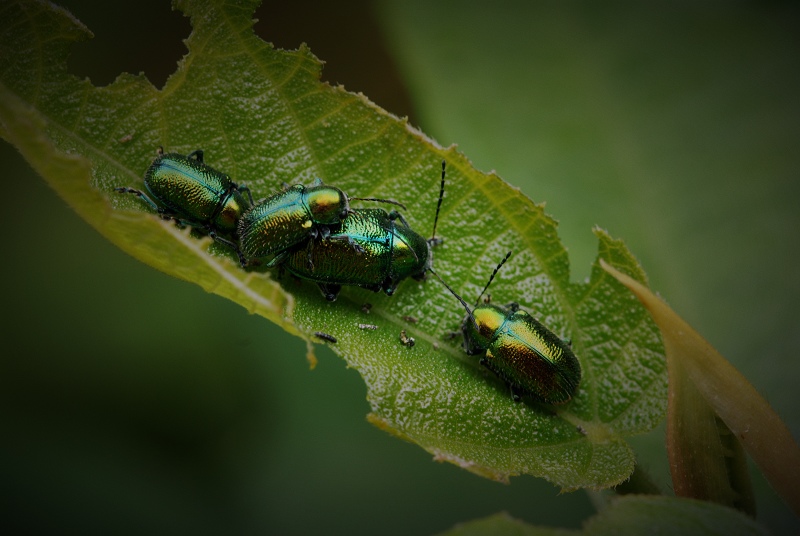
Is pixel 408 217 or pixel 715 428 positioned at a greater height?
pixel 408 217

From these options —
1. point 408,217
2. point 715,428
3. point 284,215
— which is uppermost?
point 408,217

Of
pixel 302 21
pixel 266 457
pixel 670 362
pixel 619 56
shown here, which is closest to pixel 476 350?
pixel 670 362

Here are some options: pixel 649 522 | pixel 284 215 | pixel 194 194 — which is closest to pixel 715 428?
pixel 649 522

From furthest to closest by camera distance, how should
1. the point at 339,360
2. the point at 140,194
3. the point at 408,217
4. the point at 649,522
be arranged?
the point at 339,360 < the point at 408,217 < the point at 140,194 < the point at 649,522

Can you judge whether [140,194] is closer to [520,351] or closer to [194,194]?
[194,194]

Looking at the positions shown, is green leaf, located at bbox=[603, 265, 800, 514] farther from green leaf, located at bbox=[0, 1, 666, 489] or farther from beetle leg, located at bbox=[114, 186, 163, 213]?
beetle leg, located at bbox=[114, 186, 163, 213]

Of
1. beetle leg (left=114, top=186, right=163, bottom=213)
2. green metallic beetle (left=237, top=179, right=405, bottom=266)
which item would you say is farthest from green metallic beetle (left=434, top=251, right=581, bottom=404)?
beetle leg (left=114, top=186, right=163, bottom=213)
